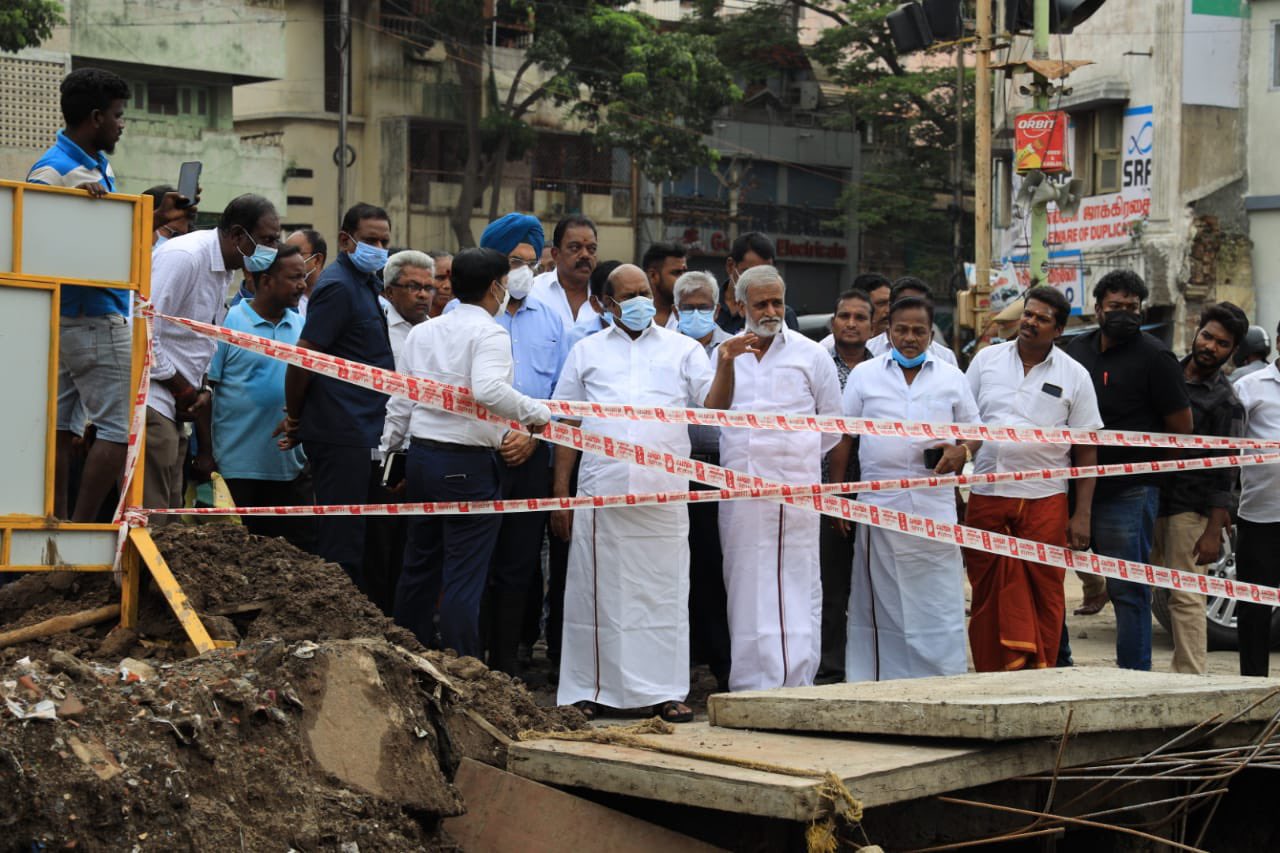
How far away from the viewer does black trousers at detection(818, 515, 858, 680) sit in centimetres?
858

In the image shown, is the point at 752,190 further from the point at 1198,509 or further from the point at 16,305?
the point at 16,305

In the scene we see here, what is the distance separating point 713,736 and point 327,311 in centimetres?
326

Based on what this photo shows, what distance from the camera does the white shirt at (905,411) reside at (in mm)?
7773

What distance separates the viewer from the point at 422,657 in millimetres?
5320

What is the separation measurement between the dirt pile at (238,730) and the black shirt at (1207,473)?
414 centimetres

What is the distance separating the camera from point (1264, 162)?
29562 mm

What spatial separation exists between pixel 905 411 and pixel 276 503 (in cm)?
307

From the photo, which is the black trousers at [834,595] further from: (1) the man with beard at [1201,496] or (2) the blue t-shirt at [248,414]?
(2) the blue t-shirt at [248,414]

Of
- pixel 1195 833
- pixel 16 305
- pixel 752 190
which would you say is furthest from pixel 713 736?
pixel 752 190

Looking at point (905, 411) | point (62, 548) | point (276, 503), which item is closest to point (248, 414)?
point (276, 503)

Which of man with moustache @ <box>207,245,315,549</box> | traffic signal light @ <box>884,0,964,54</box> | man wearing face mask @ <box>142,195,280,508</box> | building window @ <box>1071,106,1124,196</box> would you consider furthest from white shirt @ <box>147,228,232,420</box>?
building window @ <box>1071,106,1124,196</box>

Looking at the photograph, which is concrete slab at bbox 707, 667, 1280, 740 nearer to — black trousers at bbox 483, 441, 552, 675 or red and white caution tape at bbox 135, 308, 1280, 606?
red and white caution tape at bbox 135, 308, 1280, 606

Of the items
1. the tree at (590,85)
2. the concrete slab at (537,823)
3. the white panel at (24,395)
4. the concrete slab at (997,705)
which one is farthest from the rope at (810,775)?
the tree at (590,85)

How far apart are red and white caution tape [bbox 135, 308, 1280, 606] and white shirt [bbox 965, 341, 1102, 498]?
1.13 feet
